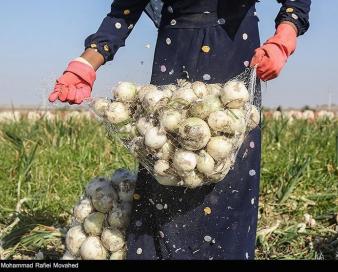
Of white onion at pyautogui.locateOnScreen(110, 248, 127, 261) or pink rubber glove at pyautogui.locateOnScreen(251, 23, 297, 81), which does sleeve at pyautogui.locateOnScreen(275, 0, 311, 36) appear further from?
white onion at pyautogui.locateOnScreen(110, 248, 127, 261)

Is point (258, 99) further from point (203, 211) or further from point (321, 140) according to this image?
point (321, 140)

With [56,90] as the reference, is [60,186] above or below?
below

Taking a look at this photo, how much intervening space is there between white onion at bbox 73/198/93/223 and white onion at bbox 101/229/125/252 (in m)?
0.11

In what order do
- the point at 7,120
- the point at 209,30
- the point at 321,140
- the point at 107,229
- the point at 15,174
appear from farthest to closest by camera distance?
the point at 7,120 → the point at 321,140 → the point at 15,174 → the point at 107,229 → the point at 209,30

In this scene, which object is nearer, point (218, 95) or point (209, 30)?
point (218, 95)

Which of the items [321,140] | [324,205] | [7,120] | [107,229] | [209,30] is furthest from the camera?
[7,120]

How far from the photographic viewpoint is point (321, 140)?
4.32 metres

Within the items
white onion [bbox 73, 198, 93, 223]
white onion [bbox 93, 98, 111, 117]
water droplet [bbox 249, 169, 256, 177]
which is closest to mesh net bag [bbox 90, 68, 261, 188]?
white onion [bbox 93, 98, 111, 117]

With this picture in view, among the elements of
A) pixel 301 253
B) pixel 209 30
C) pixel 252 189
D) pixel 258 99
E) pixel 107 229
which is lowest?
pixel 301 253

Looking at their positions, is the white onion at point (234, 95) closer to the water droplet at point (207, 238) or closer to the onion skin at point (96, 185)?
the water droplet at point (207, 238)

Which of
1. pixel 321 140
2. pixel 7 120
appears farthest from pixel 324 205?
pixel 7 120

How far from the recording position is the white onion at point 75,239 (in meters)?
2.30

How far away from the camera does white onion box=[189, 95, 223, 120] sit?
69.9 inches

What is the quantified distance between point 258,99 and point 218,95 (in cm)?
24
